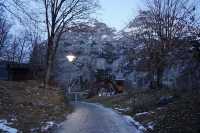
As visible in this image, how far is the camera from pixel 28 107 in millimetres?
20750

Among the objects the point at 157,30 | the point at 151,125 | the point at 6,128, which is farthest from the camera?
the point at 157,30

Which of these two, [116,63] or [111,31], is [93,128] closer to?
[116,63]

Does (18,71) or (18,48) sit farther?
(18,48)

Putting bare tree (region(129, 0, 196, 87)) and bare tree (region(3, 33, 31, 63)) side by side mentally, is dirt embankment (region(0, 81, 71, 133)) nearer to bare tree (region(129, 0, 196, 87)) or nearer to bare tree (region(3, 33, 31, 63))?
bare tree (region(129, 0, 196, 87))

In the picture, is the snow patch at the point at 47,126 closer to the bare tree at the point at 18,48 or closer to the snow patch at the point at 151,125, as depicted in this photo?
the snow patch at the point at 151,125

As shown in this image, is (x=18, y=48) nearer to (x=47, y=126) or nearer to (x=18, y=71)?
(x=18, y=71)

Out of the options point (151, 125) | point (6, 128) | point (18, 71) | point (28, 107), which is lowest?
point (151, 125)

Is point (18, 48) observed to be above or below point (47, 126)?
above

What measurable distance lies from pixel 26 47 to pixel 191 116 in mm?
54046

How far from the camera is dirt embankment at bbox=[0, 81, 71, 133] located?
1652 cm

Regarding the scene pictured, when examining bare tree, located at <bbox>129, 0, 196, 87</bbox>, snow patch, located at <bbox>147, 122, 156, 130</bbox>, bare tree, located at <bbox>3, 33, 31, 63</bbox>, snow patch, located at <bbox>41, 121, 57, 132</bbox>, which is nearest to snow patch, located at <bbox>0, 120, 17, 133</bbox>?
snow patch, located at <bbox>41, 121, 57, 132</bbox>

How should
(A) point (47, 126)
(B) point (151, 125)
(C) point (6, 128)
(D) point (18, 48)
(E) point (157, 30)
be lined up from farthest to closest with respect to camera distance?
(D) point (18, 48) < (E) point (157, 30) < (B) point (151, 125) < (A) point (47, 126) < (C) point (6, 128)

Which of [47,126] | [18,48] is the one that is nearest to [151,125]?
[47,126]

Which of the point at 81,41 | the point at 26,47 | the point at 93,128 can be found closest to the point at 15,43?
the point at 26,47
